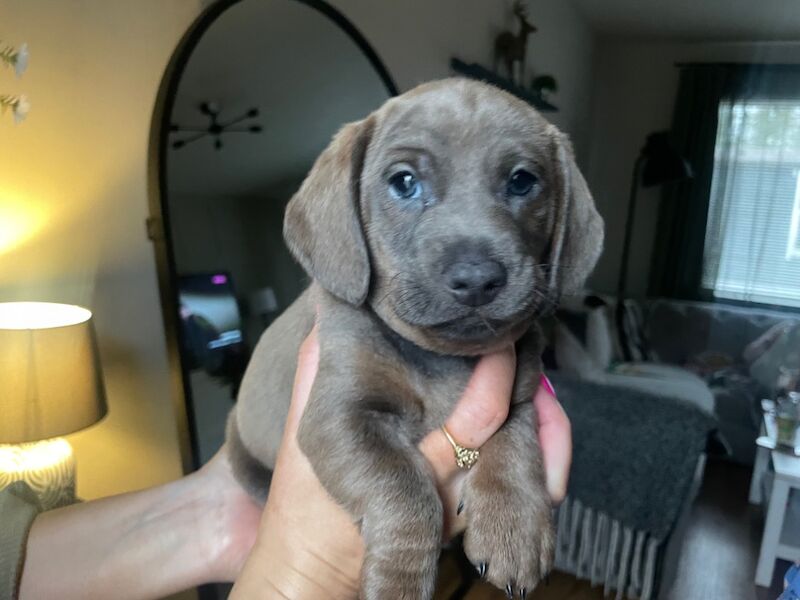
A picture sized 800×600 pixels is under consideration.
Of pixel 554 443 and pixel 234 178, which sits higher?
pixel 234 178

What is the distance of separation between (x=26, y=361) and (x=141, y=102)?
0.91 m

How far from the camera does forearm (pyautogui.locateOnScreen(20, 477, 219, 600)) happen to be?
1.46 m

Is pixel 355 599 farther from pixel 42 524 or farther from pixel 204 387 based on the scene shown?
→ pixel 204 387

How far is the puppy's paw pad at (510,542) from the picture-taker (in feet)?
3.39

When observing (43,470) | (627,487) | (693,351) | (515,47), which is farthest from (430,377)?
(693,351)

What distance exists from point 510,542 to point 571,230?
22.1 inches

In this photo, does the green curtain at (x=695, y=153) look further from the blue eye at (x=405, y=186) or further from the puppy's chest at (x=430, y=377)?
the blue eye at (x=405, y=186)

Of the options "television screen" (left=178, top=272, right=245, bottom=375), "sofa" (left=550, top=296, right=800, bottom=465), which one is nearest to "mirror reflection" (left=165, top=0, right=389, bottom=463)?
"television screen" (left=178, top=272, right=245, bottom=375)

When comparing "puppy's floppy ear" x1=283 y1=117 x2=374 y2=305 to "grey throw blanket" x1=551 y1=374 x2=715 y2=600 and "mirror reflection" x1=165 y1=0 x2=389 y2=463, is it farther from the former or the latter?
"grey throw blanket" x1=551 y1=374 x2=715 y2=600

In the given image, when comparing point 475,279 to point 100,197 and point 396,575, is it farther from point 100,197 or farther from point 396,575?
point 100,197

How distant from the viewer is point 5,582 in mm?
1331

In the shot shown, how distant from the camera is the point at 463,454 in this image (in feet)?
3.86

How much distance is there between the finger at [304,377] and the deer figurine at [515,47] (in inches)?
131

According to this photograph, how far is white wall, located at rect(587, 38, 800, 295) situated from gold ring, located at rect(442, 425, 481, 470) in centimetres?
506
